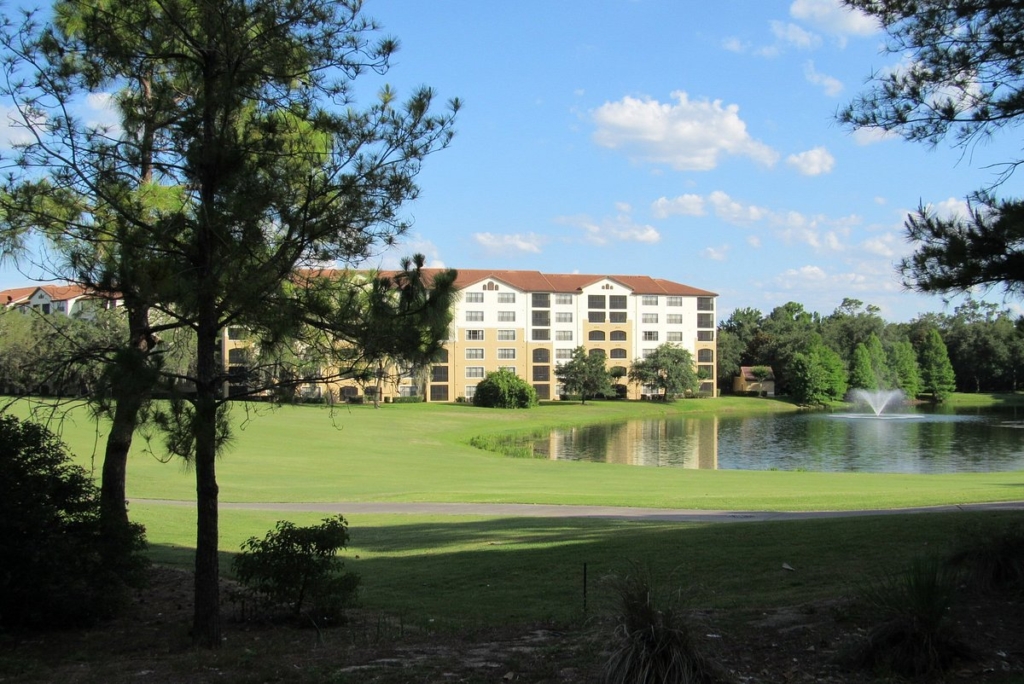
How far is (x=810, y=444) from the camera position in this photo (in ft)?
177

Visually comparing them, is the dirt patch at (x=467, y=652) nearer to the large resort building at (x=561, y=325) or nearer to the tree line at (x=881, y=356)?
the large resort building at (x=561, y=325)

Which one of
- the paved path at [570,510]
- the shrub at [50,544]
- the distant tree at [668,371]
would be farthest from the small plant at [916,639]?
the distant tree at [668,371]

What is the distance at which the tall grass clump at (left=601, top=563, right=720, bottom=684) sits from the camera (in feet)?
17.8

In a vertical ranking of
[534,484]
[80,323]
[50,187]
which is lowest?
[534,484]

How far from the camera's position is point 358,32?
9.03 meters

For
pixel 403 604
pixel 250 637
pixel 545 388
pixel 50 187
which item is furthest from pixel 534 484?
pixel 545 388

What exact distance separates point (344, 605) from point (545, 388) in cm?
9533

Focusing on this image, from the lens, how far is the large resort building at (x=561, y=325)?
334ft

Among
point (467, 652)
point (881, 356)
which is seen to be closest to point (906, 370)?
point (881, 356)

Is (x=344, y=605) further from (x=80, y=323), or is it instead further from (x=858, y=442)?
(x=858, y=442)

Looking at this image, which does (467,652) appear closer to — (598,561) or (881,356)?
(598,561)

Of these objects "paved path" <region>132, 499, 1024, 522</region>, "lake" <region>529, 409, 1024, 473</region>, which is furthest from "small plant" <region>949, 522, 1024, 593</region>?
"lake" <region>529, 409, 1024, 473</region>

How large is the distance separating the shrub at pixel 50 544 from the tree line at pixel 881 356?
335ft

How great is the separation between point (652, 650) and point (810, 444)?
51950mm
